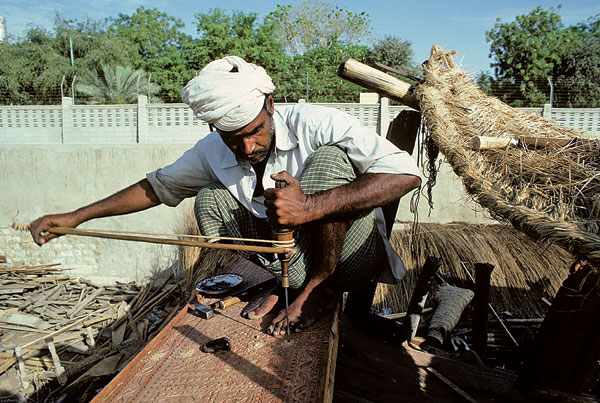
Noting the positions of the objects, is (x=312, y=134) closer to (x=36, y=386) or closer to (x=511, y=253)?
(x=511, y=253)

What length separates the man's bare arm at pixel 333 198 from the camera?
1.69 m

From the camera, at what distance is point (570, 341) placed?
1726 mm

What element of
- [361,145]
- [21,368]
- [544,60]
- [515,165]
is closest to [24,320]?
[21,368]

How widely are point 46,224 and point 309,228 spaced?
1443 mm

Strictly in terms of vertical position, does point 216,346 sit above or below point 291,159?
below

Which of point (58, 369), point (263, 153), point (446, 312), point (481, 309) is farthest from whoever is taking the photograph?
point (58, 369)

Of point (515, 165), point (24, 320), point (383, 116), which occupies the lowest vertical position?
point (24, 320)

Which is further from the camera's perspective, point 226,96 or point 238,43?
point 238,43

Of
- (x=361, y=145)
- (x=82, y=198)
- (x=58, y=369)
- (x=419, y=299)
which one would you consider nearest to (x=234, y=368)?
(x=361, y=145)

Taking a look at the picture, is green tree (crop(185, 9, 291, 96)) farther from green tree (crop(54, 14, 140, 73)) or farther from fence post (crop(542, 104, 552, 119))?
fence post (crop(542, 104, 552, 119))

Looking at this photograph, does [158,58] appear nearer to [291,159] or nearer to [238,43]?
[238,43]

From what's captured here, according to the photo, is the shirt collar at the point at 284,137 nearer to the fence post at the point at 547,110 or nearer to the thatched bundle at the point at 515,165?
the thatched bundle at the point at 515,165

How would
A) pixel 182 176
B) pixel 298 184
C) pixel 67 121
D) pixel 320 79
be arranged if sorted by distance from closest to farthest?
pixel 298 184 → pixel 182 176 → pixel 67 121 → pixel 320 79

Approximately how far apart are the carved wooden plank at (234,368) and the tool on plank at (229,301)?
0.17 meters
